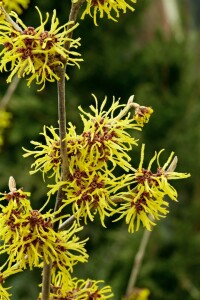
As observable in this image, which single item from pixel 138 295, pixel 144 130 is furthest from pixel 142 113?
pixel 144 130

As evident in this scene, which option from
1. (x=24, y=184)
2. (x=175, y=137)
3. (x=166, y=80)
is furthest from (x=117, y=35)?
(x=24, y=184)

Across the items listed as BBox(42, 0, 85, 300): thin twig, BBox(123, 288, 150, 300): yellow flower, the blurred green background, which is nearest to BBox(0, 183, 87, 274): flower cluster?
BBox(42, 0, 85, 300): thin twig

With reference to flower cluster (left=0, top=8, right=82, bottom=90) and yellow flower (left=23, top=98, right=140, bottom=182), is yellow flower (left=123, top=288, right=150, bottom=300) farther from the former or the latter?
flower cluster (left=0, top=8, right=82, bottom=90)

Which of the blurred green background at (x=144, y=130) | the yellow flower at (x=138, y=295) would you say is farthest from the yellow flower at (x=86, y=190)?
the blurred green background at (x=144, y=130)

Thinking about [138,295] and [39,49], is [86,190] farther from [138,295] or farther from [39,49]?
[138,295]

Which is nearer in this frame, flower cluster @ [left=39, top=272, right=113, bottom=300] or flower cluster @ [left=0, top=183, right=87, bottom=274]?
flower cluster @ [left=0, top=183, right=87, bottom=274]

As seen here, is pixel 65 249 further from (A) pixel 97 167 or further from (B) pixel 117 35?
(B) pixel 117 35

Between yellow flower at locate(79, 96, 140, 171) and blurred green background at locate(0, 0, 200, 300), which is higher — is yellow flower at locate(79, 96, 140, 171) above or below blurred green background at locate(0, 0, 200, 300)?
below

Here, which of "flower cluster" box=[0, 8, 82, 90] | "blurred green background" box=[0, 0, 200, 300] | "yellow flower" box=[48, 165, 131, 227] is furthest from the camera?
"blurred green background" box=[0, 0, 200, 300]
